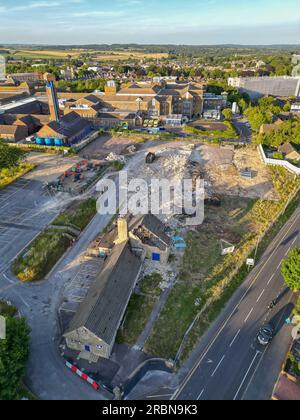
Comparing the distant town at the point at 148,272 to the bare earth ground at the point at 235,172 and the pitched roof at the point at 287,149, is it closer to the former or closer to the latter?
the pitched roof at the point at 287,149

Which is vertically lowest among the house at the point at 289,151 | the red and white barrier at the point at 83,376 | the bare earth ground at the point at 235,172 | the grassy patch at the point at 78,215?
the red and white barrier at the point at 83,376

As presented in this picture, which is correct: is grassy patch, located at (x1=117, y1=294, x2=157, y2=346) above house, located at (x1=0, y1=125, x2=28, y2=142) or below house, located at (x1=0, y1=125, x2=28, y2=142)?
below

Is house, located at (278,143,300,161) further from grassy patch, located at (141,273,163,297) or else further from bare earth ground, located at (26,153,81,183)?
grassy patch, located at (141,273,163,297)

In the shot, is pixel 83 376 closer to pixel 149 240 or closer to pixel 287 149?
pixel 149 240

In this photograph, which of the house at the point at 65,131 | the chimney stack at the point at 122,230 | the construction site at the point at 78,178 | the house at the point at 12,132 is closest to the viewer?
the chimney stack at the point at 122,230

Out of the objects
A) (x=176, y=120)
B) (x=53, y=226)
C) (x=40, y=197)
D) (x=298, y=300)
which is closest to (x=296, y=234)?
(x=298, y=300)

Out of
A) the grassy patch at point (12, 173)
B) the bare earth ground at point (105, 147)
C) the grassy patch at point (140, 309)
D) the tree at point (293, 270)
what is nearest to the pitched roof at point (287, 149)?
the bare earth ground at point (105, 147)

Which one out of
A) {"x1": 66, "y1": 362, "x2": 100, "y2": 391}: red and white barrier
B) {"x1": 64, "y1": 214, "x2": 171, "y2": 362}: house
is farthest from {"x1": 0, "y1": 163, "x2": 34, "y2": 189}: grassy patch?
{"x1": 66, "y1": 362, "x2": 100, "y2": 391}: red and white barrier

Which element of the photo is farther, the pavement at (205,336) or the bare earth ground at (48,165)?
the bare earth ground at (48,165)
